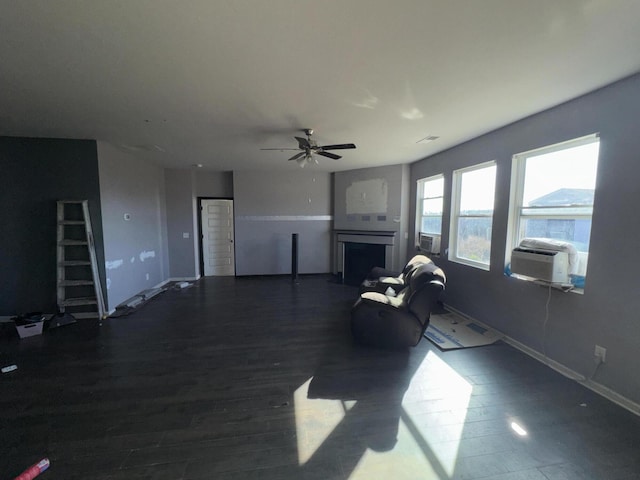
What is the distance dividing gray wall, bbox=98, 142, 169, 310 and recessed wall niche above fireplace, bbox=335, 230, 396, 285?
4069mm

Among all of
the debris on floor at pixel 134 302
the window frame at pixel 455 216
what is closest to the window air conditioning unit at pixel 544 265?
the window frame at pixel 455 216

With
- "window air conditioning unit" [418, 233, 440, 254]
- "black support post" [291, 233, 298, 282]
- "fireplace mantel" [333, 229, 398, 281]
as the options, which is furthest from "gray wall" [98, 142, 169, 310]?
"window air conditioning unit" [418, 233, 440, 254]

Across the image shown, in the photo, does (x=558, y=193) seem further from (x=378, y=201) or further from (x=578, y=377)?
(x=378, y=201)

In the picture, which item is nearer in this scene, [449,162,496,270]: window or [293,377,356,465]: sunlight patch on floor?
[293,377,356,465]: sunlight patch on floor

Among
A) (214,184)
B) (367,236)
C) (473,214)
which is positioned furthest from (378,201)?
(214,184)

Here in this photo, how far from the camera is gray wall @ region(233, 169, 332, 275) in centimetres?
623

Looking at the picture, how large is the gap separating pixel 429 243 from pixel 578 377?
262cm

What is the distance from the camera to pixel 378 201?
568 centimetres

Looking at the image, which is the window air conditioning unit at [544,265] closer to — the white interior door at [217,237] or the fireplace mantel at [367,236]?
the fireplace mantel at [367,236]

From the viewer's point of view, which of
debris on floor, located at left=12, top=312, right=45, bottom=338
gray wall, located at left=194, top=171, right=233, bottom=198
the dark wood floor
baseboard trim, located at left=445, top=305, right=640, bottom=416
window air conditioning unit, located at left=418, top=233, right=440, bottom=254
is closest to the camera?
the dark wood floor

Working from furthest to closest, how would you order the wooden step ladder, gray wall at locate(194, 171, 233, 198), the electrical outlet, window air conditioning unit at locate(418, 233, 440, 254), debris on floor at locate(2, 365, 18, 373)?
gray wall at locate(194, 171, 233, 198) → window air conditioning unit at locate(418, 233, 440, 254) → the wooden step ladder → debris on floor at locate(2, 365, 18, 373) → the electrical outlet

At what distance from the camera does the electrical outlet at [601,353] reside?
7.11ft

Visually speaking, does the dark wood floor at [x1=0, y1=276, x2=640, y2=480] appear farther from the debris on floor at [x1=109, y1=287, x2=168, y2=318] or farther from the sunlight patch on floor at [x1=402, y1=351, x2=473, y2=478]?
the debris on floor at [x1=109, y1=287, x2=168, y2=318]

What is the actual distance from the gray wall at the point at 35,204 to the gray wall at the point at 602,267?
574 cm
